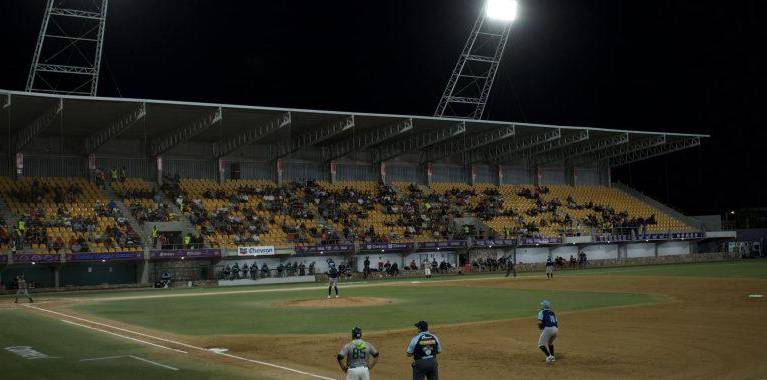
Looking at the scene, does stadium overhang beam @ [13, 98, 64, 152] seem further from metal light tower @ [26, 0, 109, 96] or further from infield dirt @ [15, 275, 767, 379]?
infield dirt @ [15, 275, 767, 379]

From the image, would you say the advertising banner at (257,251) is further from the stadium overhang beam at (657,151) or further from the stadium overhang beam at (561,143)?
the stadium overhang beam at (657,151)

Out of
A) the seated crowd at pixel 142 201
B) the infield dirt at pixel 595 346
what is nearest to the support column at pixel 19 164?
the seated crowd at pixel 142 201

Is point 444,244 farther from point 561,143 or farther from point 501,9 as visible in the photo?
point 501,9

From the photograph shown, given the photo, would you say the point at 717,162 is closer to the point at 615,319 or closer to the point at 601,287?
the point at 601,287

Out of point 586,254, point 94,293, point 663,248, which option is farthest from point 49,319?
point 663,248

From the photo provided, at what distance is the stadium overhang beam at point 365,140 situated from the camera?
2753 inches

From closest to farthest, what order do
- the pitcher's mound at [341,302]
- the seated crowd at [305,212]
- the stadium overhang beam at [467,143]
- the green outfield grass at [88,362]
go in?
the green outfield grass at [88,362] < the pitcher's mound at [341,302] < the seated crowd at [305,212] < the stadium overhang beam at [467,143]

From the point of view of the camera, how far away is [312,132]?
71375 millimetres

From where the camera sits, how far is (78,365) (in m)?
18.0

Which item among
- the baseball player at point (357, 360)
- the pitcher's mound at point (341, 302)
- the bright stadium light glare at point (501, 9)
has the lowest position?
the pitcher's mound at point (341, 302)

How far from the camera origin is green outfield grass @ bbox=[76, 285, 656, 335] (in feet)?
87.0

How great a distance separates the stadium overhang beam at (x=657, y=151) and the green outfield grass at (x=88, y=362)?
76.1m

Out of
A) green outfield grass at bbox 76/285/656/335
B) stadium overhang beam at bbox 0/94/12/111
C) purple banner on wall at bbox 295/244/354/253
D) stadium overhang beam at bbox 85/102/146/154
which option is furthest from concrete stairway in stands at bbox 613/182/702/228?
stadium overhang beam at bbox 0/94/12/111

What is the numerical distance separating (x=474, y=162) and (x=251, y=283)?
37.0 meters
